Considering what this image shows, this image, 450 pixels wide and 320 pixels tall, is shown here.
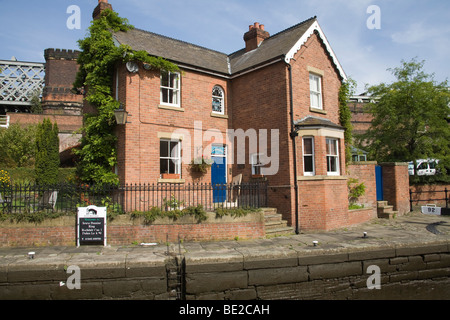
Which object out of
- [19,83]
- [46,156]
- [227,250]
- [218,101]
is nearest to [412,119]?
[218,101]

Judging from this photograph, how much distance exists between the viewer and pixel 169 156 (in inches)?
501

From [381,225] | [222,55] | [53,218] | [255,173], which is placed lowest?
[381,225]

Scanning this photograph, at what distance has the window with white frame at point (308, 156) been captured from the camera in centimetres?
1231

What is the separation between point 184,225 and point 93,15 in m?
10.7

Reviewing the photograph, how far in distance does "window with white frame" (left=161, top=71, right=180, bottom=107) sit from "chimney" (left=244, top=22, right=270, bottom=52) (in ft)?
17.0

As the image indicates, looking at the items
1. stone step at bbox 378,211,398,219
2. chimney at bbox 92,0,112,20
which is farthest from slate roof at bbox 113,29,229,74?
stone step at bbox 378,211,398,219

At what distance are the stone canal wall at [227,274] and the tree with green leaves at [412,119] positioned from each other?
1281 cm

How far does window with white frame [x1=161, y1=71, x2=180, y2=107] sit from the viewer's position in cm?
1291

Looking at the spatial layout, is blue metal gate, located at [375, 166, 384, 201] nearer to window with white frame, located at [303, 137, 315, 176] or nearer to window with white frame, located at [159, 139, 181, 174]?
window with white frame, located at [303, 137, 315, 176]

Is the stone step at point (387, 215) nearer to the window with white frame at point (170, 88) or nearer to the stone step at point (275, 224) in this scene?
the stone step at point (275, 224)

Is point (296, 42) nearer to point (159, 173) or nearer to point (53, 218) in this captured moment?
point (159, 173)

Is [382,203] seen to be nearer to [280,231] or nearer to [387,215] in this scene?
[387,215]
